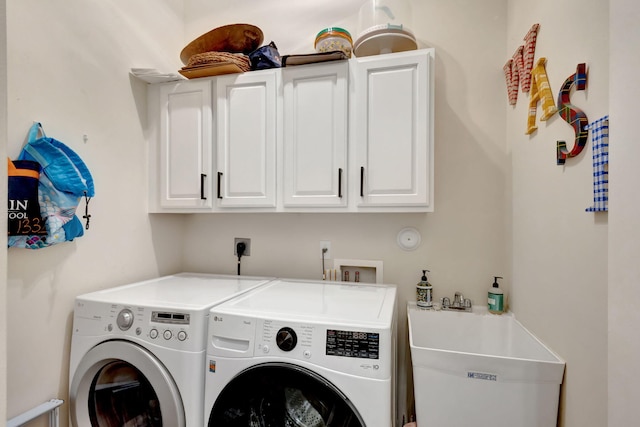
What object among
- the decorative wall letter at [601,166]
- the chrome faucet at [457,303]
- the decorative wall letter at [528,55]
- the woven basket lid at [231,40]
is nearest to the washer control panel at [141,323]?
the chrome faucet at [457,303]

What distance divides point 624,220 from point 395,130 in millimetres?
1009

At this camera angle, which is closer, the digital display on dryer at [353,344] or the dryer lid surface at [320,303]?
the digital display on dryer at [353,344]

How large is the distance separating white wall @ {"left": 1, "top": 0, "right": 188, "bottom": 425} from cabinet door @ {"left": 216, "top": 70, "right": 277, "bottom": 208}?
0.51 meters

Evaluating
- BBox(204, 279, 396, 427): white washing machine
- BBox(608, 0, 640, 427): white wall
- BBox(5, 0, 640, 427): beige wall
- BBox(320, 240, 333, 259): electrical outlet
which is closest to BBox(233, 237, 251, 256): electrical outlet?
BBox(5, 0, 640, 427): beige wall

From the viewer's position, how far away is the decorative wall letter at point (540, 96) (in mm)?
1160

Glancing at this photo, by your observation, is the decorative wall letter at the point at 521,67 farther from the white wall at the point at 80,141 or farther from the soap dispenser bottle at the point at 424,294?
the white wall at the point at 80,141

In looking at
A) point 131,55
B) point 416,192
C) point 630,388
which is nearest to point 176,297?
point 416,192

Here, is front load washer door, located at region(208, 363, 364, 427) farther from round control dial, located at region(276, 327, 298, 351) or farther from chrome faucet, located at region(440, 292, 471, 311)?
chrome faucet, located at region(440, 292, 471, 311)

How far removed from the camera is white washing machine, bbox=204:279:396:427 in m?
1.00

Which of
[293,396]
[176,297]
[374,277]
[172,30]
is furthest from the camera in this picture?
[172,30]

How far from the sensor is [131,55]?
5.68 ft

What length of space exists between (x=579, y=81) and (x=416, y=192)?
690 millimetres

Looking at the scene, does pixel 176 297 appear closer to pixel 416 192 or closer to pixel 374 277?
pixel 374 277

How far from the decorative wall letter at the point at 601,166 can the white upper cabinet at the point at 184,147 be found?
5.44ft
